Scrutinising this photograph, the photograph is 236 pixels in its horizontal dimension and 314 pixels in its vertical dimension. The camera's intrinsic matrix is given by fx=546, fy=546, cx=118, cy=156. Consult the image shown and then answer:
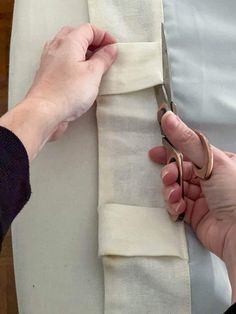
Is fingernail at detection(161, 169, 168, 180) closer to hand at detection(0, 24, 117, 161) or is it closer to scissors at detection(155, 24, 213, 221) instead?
scissors at detection(155, 24, 213, 221)

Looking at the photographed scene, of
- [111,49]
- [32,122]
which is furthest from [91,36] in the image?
[32,122]

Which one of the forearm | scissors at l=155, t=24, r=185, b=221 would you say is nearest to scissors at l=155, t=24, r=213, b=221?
scissors at l=155, t=24, r=185, b=221

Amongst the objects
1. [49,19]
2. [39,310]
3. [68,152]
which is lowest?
[39,310]

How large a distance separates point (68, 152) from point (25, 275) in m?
0.14

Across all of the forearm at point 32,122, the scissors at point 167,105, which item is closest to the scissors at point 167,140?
the scissors at point 167,105

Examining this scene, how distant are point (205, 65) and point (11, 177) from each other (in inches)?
10.4

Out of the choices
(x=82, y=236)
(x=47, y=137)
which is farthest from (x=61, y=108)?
(x=82, y=236)

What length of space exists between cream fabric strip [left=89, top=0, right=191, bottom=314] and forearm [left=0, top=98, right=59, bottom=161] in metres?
0.06

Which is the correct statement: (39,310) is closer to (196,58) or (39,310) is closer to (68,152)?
(68,152)

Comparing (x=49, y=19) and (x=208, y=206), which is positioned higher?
(x=49, y=19)

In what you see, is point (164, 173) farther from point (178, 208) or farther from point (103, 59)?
point (103, 59)

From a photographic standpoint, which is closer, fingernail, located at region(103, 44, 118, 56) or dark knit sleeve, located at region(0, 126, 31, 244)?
dark knit sleeve, located at region(0, 126, 31, 244)

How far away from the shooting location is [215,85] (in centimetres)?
61

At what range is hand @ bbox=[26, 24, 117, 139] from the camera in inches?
22.8
